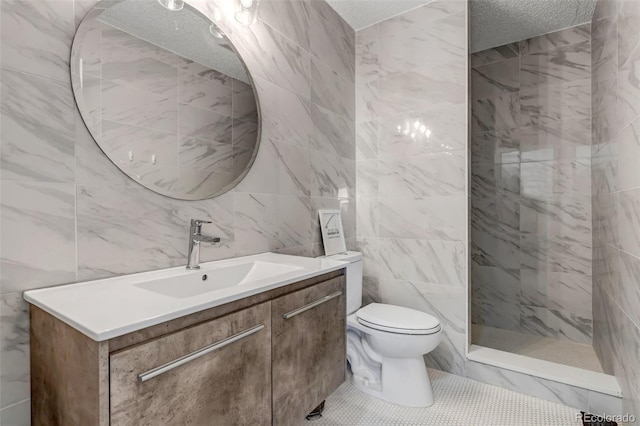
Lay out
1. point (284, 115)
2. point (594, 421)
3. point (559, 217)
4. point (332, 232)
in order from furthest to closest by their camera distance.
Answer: point (559, 217) < point (332, 232) < point (284, 115) < point (594, 421)

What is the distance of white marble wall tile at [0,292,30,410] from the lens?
93 centimetres

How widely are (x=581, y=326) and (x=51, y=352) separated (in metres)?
3.28

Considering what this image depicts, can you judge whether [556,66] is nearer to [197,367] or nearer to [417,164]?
[417,164]

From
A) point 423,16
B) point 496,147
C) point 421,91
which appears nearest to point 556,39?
point 496,147

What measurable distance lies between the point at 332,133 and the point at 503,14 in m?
1.53

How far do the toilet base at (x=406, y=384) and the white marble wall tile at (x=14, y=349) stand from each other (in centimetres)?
160

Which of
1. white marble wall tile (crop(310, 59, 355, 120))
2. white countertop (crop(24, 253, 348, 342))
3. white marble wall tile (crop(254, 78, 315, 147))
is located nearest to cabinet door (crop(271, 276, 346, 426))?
white countertop (crop(24, 253, 348, 342))

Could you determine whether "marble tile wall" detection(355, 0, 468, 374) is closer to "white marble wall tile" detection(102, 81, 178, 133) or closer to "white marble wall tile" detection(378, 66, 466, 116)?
"white marble wall tile" detection(378, 66, 466, 116)

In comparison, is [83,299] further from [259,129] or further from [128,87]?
[259,129]

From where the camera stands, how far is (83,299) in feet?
2.92

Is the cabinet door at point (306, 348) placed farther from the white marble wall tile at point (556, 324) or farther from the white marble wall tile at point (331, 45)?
the white marble wall tile at point (556, 324)

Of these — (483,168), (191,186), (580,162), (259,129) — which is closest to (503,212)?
(483,168)

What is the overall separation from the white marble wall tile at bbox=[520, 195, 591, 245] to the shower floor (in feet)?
2.68

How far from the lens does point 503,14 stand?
237cm
